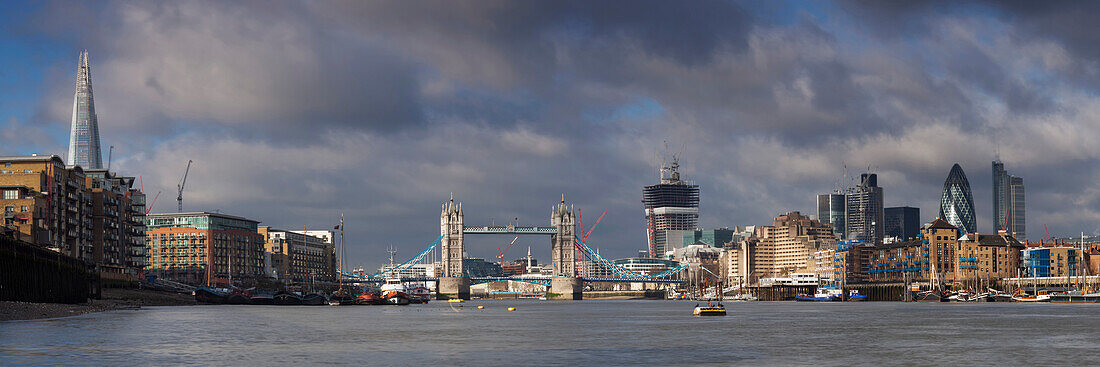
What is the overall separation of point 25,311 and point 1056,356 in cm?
8697

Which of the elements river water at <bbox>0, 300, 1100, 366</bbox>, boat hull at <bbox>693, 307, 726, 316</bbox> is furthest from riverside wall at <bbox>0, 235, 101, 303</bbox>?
boat hull at <bbox>693, 307, 726, 316</bbox>

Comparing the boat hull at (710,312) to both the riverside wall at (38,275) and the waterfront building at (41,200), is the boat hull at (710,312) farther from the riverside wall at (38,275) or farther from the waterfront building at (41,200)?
the waterfront building at (41,200)

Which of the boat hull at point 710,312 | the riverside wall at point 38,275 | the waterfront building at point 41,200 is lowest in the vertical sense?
the boat hull at point 710,312

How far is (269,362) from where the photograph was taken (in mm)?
63500

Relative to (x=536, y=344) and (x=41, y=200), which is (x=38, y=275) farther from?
(x=536, y=344)

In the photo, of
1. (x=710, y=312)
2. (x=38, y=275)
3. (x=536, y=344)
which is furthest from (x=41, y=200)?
(x=536, y=344)

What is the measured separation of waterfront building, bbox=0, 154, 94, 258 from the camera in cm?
16775

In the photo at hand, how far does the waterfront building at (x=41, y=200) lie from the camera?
550 feet

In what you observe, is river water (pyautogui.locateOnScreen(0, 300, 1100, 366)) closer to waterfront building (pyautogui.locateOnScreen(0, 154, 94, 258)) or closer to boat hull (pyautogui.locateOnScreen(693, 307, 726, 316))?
boat hull (pyautogui.locateOnScreen(693, 307, 726, 316))

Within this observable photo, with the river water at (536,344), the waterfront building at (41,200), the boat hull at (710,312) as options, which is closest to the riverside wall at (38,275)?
the river water at (536,344)

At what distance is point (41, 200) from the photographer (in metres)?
176

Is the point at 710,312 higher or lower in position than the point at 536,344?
lower

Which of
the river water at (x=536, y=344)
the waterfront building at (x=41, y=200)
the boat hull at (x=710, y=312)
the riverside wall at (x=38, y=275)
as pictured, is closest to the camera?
the river water at (x=536, y=344)

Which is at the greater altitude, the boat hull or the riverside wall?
the riverside wall
